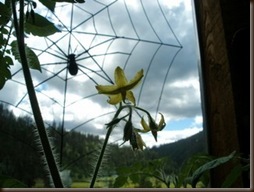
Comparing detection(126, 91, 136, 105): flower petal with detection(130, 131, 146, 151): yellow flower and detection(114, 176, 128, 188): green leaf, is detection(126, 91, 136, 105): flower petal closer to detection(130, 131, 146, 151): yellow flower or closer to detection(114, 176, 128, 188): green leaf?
detection(130, 131, 146, 151): yellow flower

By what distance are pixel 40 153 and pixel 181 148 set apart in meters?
0.34

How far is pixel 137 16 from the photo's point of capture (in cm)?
96

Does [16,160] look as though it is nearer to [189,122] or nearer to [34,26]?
[34,26]

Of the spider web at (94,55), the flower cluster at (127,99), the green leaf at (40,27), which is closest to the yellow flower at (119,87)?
the flower cluster at (127,99)

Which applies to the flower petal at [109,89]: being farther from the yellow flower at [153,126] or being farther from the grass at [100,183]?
the grass at [100,183]

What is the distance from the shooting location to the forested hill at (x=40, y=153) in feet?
2.31

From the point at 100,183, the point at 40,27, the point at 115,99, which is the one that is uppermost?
the point at 40,27

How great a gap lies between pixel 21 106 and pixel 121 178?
0.94ft

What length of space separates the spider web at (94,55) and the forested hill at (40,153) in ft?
0.10

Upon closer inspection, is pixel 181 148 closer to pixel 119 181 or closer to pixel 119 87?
pixel 119 181

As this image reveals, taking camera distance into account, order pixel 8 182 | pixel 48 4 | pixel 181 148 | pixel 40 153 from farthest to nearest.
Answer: pixel 181 148 < pixel 40 153 < pixel 48 4 < pixel 8 182

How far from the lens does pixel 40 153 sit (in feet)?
2.35

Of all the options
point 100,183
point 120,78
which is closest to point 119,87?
point 120,78

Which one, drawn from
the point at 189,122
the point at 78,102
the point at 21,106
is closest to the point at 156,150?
the point at 189,122
